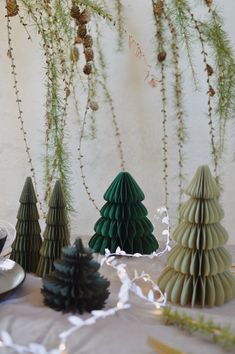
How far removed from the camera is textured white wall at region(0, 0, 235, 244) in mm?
1227

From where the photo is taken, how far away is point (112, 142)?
1.29m

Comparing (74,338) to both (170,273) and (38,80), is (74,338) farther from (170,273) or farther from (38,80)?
(38,80)

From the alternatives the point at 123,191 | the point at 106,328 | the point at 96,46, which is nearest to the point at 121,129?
the point at 96,46

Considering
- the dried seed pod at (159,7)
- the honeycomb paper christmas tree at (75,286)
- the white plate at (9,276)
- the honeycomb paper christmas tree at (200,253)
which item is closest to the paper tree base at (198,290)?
the honeycomb paper christmas tree at (200,253)

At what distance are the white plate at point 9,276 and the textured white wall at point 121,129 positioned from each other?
0.57m

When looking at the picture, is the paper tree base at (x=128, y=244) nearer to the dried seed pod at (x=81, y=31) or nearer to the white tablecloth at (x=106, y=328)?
the white tablecloth at (x=106, y=328)

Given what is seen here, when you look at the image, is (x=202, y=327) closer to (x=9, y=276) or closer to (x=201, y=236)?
(x=201, y=236)

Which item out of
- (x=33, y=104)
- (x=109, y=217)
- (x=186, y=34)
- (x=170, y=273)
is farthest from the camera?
(x=33, y=104)

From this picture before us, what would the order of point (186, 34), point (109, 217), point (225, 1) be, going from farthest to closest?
1. point (225, 1)
2. point (186, 34)
3. point (109, 217)

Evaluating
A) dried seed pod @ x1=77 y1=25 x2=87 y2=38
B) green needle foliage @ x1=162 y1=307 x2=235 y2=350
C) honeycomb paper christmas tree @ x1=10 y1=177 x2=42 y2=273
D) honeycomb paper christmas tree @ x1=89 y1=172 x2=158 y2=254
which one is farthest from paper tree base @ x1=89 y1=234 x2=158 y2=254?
dried seed pod @ x1=77 y1=25 x2=87 y2=38

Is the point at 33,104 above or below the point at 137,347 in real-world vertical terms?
above

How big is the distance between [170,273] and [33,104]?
2.53ft

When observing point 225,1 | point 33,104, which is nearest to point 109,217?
point 33,104

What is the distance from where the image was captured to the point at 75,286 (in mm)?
597
